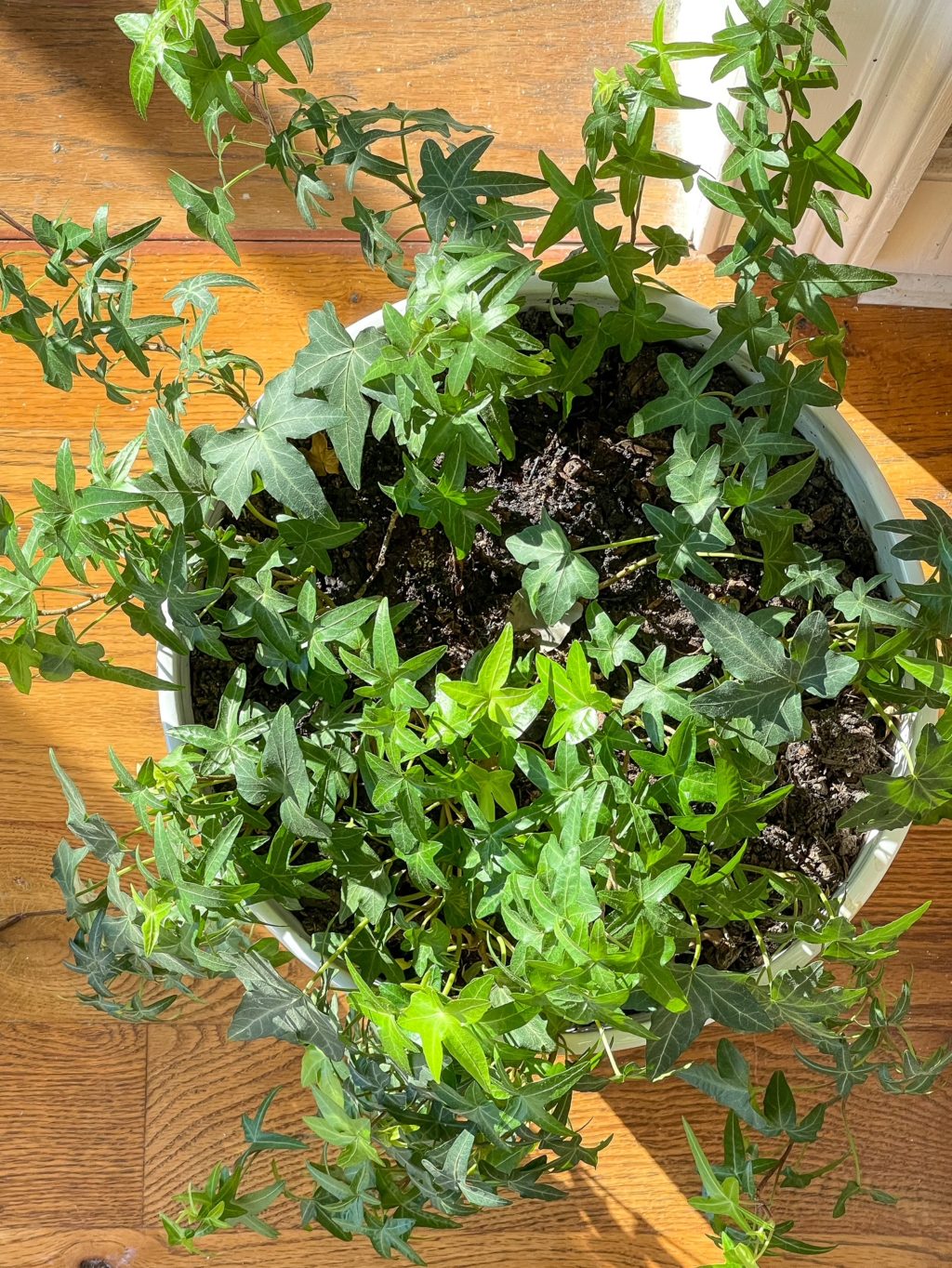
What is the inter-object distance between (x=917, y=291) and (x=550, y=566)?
0.57 meters

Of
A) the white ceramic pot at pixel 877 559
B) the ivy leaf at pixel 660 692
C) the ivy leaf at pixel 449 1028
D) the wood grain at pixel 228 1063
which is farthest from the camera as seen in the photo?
the wood grain at pixel 228 1063

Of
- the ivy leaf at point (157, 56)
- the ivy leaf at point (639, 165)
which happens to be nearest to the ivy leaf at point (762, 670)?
the ivy leaf at point (639, 165)

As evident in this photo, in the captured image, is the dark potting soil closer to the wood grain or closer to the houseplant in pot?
the houseplant in pot

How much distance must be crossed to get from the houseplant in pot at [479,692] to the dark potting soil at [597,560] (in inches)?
1.7

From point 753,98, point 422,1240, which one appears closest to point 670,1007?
point 753,98

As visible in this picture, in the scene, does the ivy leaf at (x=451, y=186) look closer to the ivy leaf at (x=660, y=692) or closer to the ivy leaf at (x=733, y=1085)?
the ivy leaf at (x=660, y=692)

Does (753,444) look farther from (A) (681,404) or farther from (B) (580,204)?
(B) (580,204)

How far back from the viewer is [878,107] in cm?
85

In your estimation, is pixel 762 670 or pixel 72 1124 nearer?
pixel 762 670

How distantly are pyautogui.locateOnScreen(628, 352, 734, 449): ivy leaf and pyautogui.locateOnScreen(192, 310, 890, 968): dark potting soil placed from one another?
0.33 feet

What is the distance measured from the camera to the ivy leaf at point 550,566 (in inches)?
25.9

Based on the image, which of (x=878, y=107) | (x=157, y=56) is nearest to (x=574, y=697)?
(x=157, y=56)

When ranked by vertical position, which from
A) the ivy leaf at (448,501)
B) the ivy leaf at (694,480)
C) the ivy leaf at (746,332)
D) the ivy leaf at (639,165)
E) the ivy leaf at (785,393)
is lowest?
the ivy leaf at (448,501)

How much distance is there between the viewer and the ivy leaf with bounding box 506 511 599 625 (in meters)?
0.66
